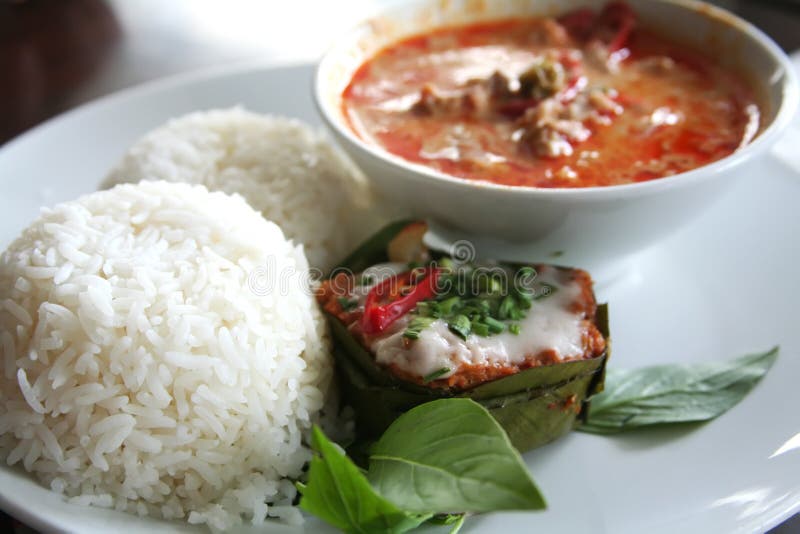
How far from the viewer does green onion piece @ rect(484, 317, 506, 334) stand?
2061 millimetres

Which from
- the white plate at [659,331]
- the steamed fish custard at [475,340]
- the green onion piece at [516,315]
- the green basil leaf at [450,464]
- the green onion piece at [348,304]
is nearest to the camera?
the green basil leaf at [450,464]

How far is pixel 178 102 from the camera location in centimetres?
355

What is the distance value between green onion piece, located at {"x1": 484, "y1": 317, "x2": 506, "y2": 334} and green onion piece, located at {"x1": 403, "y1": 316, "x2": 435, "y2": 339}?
14cm

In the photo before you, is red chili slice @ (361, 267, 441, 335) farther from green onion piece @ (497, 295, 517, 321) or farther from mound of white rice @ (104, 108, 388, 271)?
mound of white rice @ (104, 108, 388, 271)

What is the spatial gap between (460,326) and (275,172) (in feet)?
3.35

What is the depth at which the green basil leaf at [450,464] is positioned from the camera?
1598 mm

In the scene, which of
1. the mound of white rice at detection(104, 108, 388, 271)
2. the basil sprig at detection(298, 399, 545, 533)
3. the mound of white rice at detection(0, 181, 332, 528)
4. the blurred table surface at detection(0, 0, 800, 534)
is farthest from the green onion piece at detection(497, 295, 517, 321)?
the blurred table surface at detection(0, 0, 800, 534)

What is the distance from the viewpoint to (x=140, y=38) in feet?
16.2

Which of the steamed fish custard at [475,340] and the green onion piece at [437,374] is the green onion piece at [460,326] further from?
the green onion piece at [437,374]

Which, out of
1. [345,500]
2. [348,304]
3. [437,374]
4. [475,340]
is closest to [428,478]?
[345,500]

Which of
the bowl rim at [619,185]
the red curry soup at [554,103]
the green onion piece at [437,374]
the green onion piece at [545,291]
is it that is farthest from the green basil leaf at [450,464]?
the red curry soup at [554,103]

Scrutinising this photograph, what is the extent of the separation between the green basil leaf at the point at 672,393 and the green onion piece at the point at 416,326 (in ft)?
1.76

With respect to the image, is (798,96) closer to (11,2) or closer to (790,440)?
(790,440)

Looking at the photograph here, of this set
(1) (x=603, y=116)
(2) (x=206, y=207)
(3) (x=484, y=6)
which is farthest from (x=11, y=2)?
(1) (x=603, y=116)
